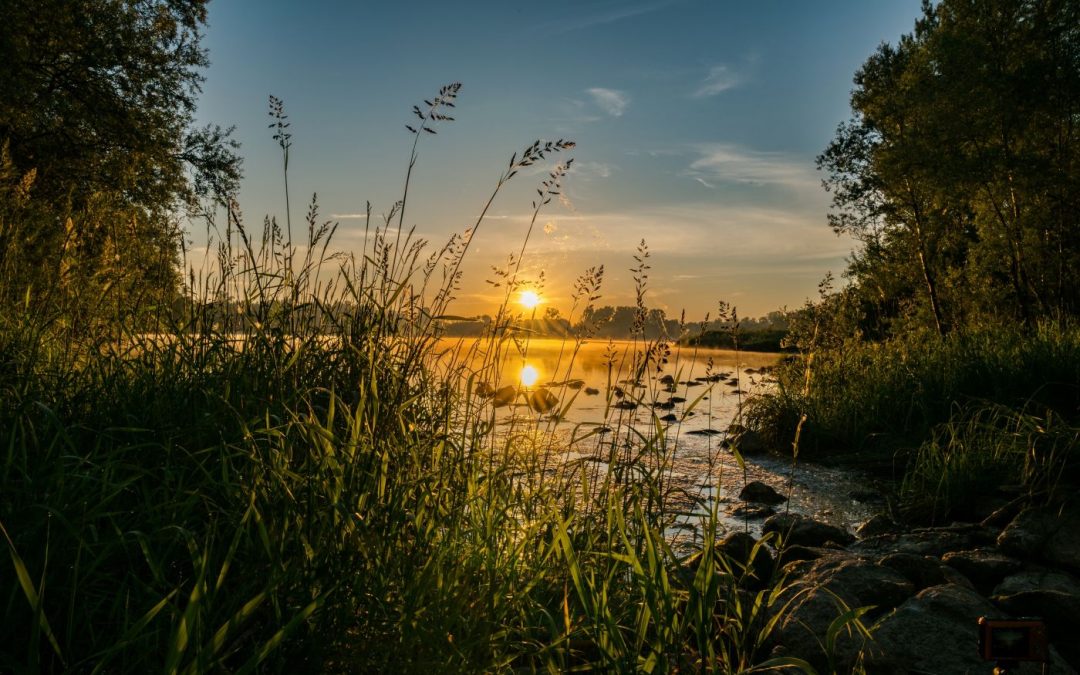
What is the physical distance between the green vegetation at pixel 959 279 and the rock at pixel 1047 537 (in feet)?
1.30

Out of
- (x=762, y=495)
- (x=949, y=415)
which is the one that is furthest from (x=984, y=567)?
(x=949, y=415)

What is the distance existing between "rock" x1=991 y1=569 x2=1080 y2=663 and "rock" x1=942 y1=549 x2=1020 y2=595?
0.24 metres

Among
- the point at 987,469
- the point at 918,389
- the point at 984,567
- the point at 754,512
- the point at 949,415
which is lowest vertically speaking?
the point at 754,512

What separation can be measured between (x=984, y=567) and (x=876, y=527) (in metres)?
1.30

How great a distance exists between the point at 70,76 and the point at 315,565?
716 inches

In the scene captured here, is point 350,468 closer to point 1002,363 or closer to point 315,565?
point 315,565

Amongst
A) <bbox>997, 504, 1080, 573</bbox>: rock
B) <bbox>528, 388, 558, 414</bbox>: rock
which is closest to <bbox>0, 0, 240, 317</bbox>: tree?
<bbox>528, 388, 558, 414</bbox>: rock

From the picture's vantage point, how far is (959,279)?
24.0 metres

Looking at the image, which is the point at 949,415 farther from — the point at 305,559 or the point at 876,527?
the point at 305,559

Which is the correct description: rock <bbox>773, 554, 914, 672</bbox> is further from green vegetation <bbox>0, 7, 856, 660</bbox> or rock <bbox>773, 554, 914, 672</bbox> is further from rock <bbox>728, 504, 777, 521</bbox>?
rock <bbox>728, 504, 777, 521</bbox>

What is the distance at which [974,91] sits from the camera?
18.4m

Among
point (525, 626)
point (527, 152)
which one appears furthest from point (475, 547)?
point (527, 152)

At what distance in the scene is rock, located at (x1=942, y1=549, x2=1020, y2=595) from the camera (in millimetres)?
3955

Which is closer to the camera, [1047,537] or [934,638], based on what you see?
[934,638]
